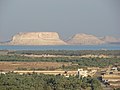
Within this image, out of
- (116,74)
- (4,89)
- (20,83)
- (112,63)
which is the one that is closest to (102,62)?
(112,63)

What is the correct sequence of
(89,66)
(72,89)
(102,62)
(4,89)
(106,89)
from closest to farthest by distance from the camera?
1. (4,89)
2. (72,89)
3. (106,89)
4. (89,66)
5. (102,62)

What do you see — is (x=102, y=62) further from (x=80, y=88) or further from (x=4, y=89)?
(x=4, y=89)

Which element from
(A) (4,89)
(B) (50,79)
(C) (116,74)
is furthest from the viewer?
(C) (116,74)

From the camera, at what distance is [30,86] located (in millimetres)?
41594

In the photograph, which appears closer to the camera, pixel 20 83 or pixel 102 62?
pixel 20 83

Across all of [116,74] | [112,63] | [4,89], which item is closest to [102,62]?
[112,63]

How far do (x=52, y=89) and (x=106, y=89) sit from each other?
5.30 m

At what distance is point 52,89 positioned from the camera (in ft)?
134

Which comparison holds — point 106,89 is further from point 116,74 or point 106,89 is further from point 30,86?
point 116,74

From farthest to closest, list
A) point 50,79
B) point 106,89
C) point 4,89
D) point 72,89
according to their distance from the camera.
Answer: point 50,79 < point 106,89 < point 72,89 < point 4,89

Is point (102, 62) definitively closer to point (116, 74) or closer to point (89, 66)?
point (89, 66)

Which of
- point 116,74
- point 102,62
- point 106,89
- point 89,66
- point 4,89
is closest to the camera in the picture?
point 4,89

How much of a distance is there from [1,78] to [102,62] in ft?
116

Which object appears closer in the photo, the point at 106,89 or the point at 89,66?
the point at 106,89
